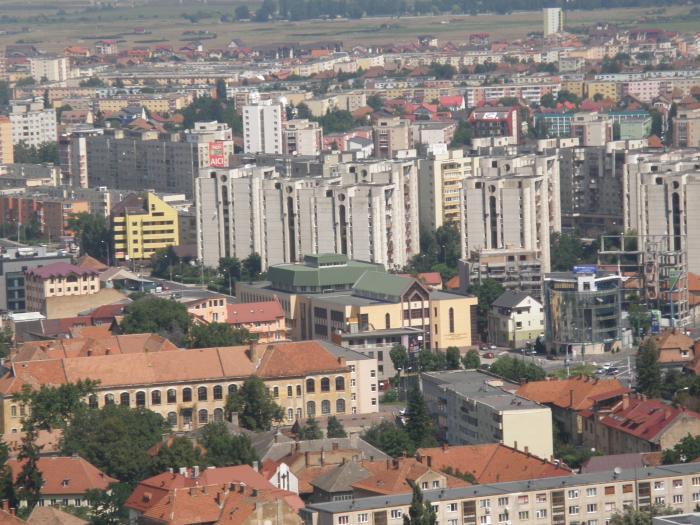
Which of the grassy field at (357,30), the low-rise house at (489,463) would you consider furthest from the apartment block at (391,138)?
the grassy field at (357,30)

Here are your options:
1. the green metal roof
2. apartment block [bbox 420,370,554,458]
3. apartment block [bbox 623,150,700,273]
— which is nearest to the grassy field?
apartment block [bbox 623,150,700,273]

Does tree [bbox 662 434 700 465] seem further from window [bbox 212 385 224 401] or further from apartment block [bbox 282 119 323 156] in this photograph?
apartment block [bbox 282 119 323 156]

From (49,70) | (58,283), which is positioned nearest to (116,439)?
(58,283)

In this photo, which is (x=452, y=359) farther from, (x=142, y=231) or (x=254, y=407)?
(x=142, y=231)

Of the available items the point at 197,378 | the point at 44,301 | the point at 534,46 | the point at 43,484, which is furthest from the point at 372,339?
the point at 534,46

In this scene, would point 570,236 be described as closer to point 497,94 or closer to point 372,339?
point 372,339
